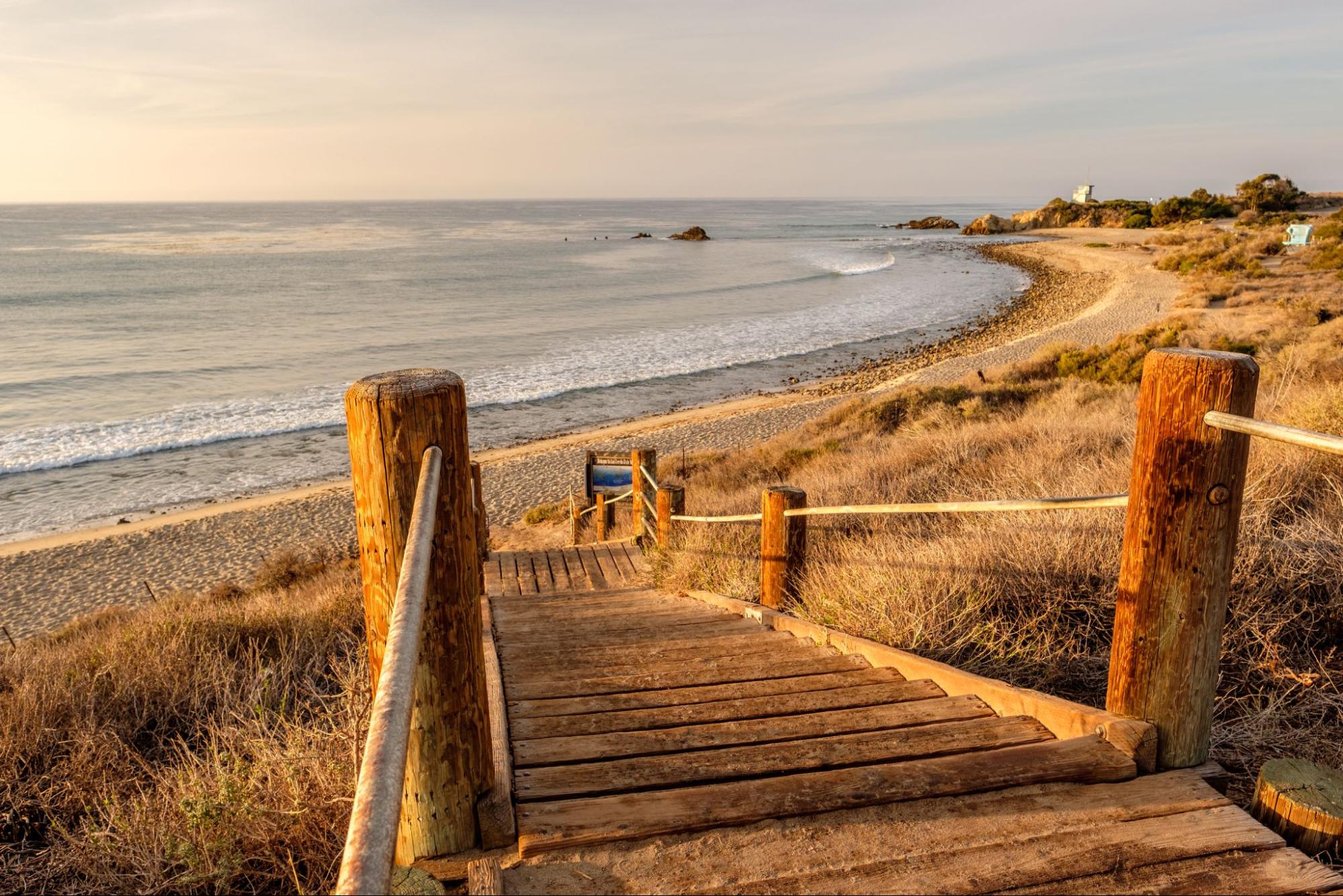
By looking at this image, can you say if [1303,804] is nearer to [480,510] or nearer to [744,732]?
[744,732]

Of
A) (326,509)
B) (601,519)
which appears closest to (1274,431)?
(601,519)

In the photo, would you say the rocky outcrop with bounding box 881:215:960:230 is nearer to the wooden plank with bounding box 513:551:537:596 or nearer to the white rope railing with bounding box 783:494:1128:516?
the wooden plank with bounding box 513:551:537:596

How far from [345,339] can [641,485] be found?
89.0ft

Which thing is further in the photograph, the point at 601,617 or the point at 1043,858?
the point at 601,617

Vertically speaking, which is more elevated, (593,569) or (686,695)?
(686,695)

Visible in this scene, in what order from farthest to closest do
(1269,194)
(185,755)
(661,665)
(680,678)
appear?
(1269,194)
(185,755)
(661,665)
(680,678)

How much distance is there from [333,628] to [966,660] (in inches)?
209

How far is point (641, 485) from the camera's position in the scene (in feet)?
30.3

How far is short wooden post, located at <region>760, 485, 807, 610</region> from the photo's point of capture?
5035 millimetres

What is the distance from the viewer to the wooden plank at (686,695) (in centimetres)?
313

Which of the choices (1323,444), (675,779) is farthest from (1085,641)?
(675,779)

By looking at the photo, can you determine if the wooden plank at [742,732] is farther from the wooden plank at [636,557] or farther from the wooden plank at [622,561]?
the wooden plank at [636,557]

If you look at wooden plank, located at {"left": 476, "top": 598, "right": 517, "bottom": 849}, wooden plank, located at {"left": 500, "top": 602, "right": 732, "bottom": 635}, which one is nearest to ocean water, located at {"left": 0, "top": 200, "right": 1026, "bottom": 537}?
wooden plank, located at {"left": 500, "top": 602, "right": 732, "bottom": 635}

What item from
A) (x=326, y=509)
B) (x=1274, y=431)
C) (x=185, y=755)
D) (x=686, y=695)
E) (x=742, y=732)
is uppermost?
(x=1274, y=431)
